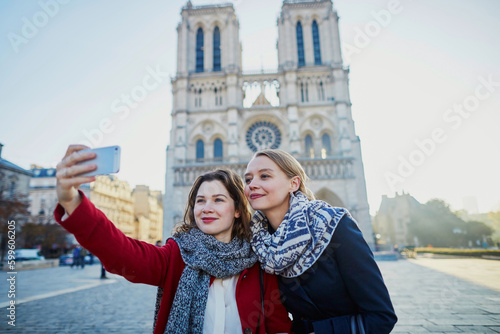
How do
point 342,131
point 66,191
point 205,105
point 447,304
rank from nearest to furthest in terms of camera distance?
1. point 66,191
2. point 447,304
3. point 342,131
4. point 205,105

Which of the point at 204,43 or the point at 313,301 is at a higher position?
the point at 204,43

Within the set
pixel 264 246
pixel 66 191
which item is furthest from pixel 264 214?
pixel 66 191

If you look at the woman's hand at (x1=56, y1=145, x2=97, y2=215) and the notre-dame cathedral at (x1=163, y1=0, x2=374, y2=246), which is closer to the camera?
the woman's hand at (x1=56, y1=145, x2=97, y2=215)

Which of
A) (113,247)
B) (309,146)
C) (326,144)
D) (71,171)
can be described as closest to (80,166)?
(71,171)

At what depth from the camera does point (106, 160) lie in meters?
1.10

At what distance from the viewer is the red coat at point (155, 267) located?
4.07 ft

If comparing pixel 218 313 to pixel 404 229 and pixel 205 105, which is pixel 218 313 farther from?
pixel 404 229

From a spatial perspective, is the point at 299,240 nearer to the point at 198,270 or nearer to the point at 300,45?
the point at 198,270

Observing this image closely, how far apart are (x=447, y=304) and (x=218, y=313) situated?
17.4ft

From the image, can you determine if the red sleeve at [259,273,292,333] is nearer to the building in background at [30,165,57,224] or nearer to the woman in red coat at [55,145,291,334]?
the woman in red coat at [55,145,291,334]

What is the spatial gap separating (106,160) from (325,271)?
4.14 feet

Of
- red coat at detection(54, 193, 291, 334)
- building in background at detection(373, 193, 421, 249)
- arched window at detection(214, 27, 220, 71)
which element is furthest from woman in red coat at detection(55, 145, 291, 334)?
building in background at detection(373, 193, 421, 249)

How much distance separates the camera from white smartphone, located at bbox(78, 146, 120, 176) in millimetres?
1079

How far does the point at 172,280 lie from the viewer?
5.54 feet
